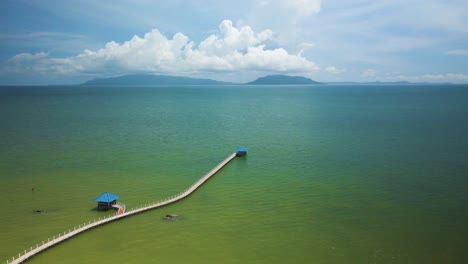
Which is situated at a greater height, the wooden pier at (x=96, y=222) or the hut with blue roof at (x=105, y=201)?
the hut with blue roof at (x=105, y=201)

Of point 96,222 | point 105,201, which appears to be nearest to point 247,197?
point 105,201

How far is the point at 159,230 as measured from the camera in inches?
1634

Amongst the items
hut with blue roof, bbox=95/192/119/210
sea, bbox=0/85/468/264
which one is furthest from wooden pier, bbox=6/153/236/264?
hut with blue roof, bbox=95/192/119/210

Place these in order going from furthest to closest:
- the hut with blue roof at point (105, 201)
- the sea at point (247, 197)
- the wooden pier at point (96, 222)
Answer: the hut with blue roof at point (105, 201) < the sea at point (247, 197) < the wooden pier at point (96, 222)

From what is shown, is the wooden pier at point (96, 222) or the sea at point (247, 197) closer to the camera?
the wooden pier at point (96, 222)

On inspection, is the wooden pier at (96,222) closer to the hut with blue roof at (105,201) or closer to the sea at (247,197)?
the sea at (247,197)

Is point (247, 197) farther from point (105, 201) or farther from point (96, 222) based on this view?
point (96, 222)

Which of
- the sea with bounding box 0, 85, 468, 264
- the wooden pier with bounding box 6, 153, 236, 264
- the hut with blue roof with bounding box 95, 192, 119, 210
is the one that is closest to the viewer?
the wooden pier with bounding box 6, 153, 236, 264

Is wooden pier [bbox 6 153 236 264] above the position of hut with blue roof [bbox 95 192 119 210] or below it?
below

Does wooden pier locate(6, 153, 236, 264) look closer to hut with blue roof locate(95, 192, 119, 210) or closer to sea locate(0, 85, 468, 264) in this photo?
sea locate(0, 85, 468, 264)

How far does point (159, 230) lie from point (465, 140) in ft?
272

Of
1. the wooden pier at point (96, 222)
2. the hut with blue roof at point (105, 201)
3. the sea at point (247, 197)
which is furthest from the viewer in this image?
the hut with blue roof at point (105, 201)

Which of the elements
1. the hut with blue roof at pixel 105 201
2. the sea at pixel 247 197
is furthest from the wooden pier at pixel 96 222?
the hut with blue roof at pixel 105 201

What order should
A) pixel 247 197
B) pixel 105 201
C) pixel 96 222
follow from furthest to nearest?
pixel 247 197, pixel 105 201, pixel 96 222
